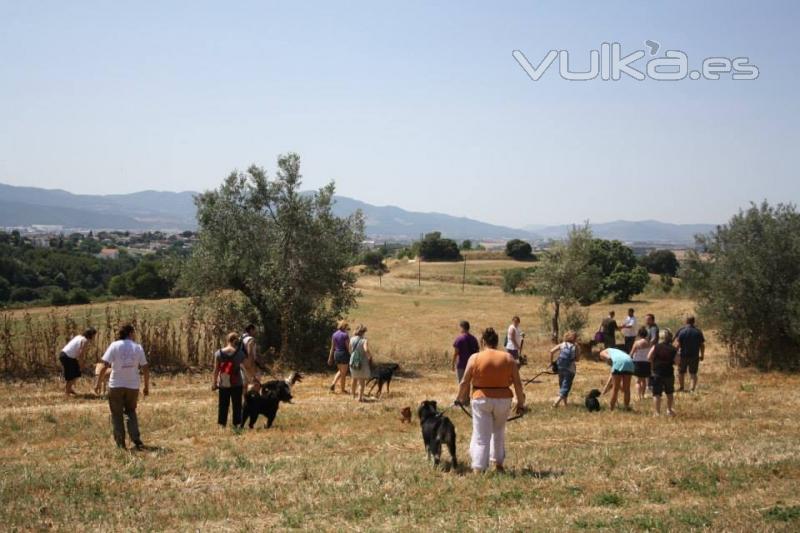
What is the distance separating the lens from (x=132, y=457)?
10102 mm

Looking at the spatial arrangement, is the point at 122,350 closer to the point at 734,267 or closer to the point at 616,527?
the point at 616,527

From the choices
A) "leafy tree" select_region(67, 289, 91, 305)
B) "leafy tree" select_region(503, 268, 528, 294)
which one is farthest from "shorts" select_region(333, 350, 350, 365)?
"leafy tree" select_region(503, 268, 528, 294)

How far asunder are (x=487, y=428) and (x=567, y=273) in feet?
79.7

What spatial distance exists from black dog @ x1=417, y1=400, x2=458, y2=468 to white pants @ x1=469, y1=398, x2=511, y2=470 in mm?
305

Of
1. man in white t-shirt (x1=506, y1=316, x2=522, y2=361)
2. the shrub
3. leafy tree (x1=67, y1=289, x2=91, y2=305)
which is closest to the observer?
man in white t-shirt (x1=506, y1=316, x2=522, y2=361)

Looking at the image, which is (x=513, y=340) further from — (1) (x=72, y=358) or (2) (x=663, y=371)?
(1) (x=72, y=358)

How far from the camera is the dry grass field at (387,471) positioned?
725 cm

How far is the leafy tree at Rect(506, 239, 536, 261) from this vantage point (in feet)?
354

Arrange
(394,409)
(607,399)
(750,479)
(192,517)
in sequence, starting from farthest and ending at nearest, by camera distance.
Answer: (607,399) → (394,409) → (750,479) → (192,517)

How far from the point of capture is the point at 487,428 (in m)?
8.66

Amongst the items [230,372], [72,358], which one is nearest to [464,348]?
[230,372]

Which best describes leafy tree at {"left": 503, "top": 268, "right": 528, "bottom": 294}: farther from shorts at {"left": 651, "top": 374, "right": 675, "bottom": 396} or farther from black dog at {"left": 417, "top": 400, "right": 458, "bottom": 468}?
black dog at {"left": 417, "top": 400, "right": 458, "bottom": 468}

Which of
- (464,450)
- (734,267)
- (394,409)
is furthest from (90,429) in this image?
(734,267)

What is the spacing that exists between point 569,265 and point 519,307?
24.9 metres
